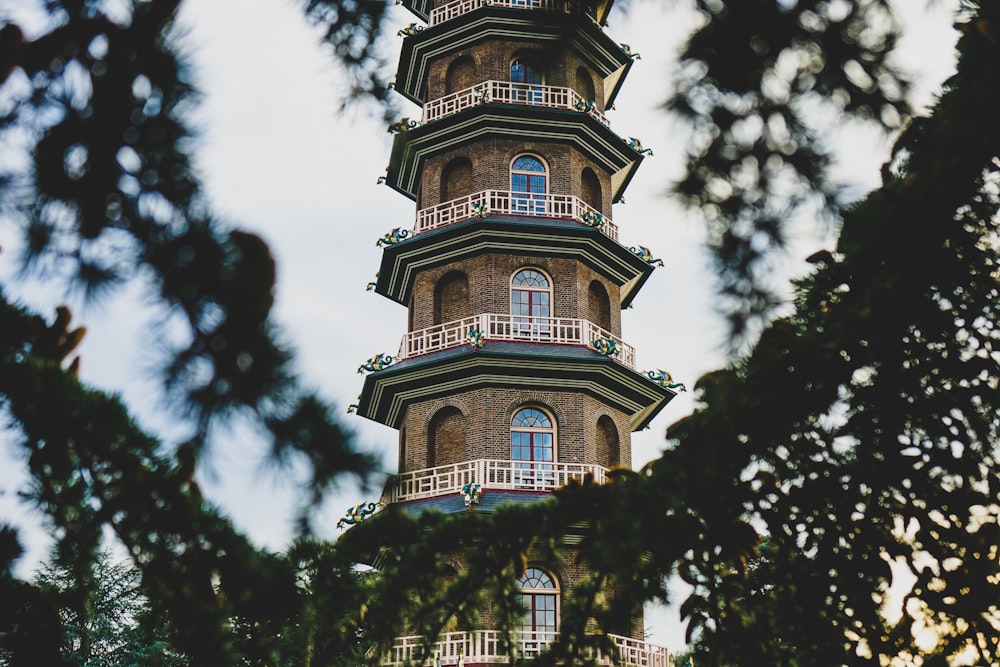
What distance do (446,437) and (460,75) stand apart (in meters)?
8.70

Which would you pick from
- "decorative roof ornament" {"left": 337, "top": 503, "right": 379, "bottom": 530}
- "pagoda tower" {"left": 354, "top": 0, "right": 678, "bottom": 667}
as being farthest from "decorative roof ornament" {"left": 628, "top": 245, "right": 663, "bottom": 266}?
"decorative roof ornament" {"left": 337, "top": 503, "right": 379, "bottom": 530}

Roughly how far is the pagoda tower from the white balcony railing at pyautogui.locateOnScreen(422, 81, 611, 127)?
1.4 inches

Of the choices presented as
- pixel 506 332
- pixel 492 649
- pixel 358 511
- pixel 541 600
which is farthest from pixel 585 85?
pixel 358 511

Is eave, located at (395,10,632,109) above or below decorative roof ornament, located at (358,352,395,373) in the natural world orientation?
above

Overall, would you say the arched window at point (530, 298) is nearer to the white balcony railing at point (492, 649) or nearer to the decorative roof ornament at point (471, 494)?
the decorative roof ornament at point (471, 494)

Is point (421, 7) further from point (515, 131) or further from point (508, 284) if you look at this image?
point (508, 284)

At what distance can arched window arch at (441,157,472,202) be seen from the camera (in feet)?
68.9

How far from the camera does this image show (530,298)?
19750mm

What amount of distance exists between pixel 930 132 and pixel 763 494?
206 centimetres

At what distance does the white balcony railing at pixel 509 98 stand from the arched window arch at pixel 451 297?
12.0 ft

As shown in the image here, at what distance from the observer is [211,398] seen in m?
2.73

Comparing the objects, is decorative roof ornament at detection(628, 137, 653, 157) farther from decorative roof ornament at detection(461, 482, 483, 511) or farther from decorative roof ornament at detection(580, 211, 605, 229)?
decorative roof ornament at detection(461, 482, 483, 511)

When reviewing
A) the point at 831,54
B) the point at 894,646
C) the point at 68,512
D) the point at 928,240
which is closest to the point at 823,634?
the point at 894,646

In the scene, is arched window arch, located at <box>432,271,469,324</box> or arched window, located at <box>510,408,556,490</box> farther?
arched window arch, located at <box>432,271,469,324</box>
